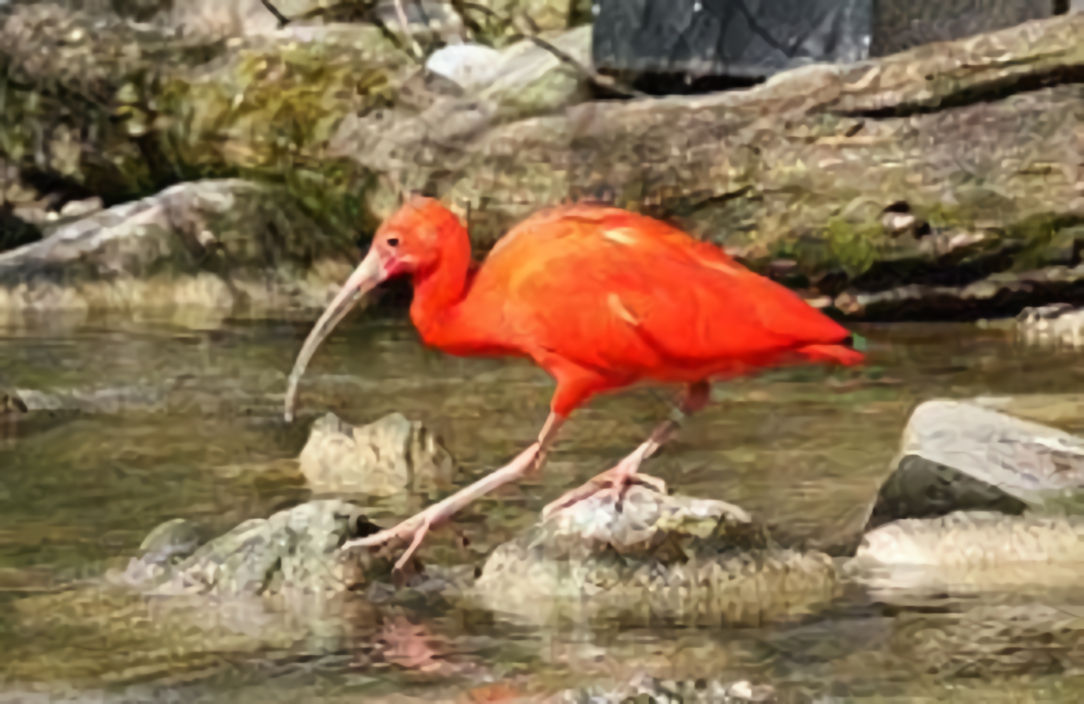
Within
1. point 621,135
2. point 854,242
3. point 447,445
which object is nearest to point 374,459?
point 447,445

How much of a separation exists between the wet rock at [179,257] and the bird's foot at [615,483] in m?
0.39

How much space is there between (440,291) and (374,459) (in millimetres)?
204

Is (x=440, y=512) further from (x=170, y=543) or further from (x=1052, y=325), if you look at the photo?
(x=1052, y=325)

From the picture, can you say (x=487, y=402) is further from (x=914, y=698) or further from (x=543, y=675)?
(x=914, y=698)

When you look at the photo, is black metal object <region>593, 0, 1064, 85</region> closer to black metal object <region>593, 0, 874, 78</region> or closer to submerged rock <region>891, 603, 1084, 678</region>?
black metal object <region>593, 0, 874, 78</region>

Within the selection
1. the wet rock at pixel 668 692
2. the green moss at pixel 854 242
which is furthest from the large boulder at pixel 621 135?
the wet rock at pixel 668 692

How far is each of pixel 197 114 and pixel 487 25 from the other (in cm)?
37

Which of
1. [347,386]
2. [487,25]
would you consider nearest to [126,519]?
[347,386]

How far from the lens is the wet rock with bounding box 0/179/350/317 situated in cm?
135

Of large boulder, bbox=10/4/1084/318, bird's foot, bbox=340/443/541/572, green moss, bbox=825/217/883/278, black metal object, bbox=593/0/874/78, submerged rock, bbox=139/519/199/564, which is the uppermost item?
black metal object, bbox=593/0/874/78

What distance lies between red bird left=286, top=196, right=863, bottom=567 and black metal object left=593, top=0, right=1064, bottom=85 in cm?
22

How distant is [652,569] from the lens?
1.25 meters

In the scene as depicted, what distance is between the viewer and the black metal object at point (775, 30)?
1.36 m

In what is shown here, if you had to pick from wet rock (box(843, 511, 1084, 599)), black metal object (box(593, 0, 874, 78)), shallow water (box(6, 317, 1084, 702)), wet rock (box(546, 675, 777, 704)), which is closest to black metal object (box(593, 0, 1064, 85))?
black metal object (box(593, 0, 874, 78))
